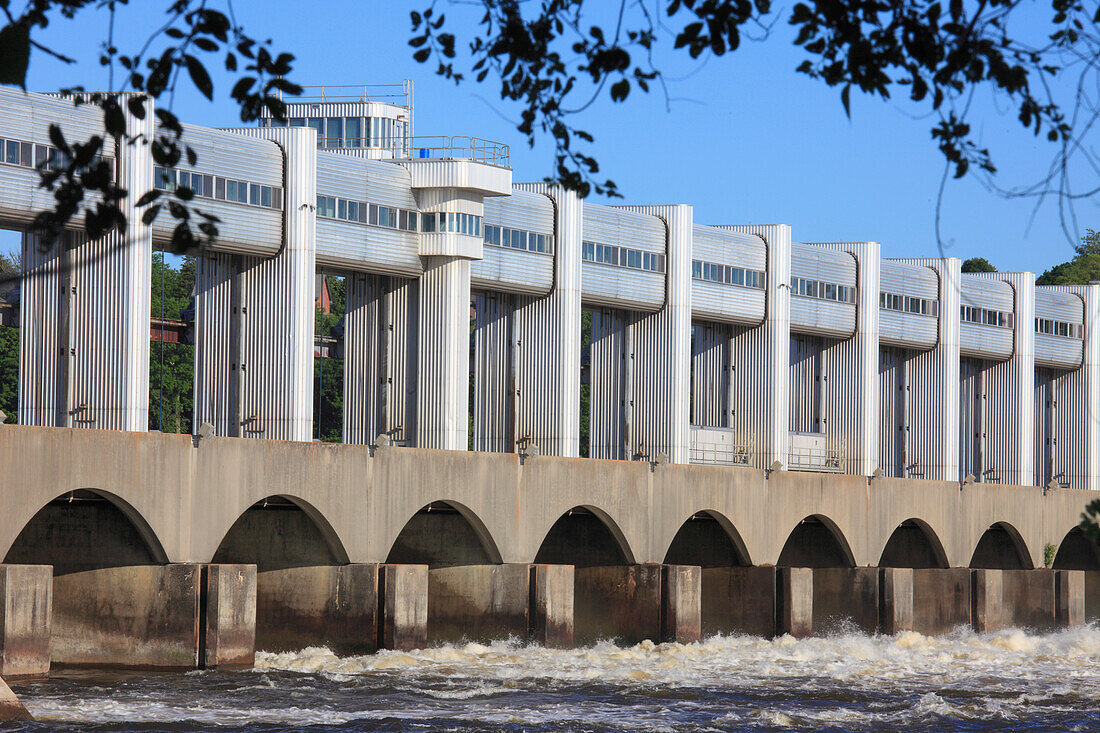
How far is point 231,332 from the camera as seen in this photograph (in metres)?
40.9

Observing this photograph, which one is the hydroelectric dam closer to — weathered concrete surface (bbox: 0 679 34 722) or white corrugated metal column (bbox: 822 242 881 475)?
white corrugated metal column (bbox: 822 242 881 475)

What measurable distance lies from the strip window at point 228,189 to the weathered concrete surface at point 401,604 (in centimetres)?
1010

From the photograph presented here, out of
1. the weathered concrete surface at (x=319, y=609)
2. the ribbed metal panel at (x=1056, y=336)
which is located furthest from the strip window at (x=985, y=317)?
the weathered concrete surface at (x=319, y=609)

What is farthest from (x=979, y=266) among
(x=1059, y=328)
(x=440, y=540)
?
(x=440, y=540)

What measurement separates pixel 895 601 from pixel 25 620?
1112 inches

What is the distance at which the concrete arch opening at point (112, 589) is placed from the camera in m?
31.1

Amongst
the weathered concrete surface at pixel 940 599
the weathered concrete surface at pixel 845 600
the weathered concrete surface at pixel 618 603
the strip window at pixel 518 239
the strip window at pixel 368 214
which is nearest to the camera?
the strip window at pixel 368 214

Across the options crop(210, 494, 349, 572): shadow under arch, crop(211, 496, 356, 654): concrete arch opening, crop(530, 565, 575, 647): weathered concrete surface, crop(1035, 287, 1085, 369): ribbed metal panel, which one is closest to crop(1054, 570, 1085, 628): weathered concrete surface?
crop(1035, 287, 1085, 369): ribbed metal panel

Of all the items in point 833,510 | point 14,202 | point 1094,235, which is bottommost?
A: point 833,510

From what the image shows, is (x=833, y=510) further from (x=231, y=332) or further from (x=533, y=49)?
(x=533, y=49)

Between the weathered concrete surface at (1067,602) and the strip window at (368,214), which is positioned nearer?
the strip window at (368,214)

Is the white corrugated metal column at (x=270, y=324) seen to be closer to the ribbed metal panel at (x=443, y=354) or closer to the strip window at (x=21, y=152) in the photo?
the ribbed metal panel at (x=443, y=354)

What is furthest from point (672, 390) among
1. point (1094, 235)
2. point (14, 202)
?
point (1094, 235)

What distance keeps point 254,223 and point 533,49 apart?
99.9 feet
